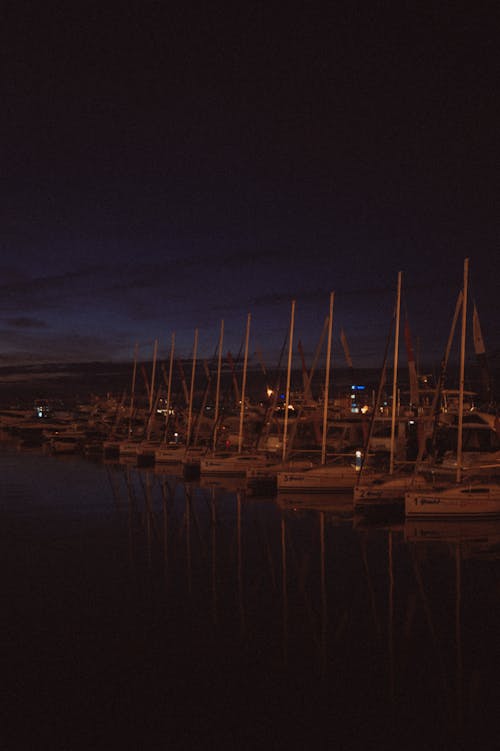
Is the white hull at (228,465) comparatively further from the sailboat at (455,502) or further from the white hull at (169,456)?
the sailboat at (455,502)

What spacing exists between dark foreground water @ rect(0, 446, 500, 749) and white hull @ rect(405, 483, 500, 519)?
0.67 m

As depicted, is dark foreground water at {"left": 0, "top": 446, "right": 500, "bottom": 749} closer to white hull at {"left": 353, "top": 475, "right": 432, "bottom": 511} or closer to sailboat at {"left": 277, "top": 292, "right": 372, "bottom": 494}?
white hull at {"left": 353, "top": 475, "right": 432, "bottom": 511}

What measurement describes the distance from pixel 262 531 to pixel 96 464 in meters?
39.2

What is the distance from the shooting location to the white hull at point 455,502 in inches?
1192

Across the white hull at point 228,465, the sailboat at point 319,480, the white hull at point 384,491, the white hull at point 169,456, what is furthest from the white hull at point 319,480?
the white hull at point 169,456

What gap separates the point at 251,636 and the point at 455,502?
16.5 metres

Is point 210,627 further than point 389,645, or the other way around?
point 210,627

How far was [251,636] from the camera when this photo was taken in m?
16.4

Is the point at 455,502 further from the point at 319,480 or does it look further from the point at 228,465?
the point at 228,465

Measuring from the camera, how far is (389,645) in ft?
52.0

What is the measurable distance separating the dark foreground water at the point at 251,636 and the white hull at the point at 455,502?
670 millimetres

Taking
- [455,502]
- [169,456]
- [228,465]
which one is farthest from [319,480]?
[169,456]

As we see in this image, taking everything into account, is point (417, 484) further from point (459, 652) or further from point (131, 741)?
point (131, 741)

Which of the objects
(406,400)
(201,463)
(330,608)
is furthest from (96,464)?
(406,400)
